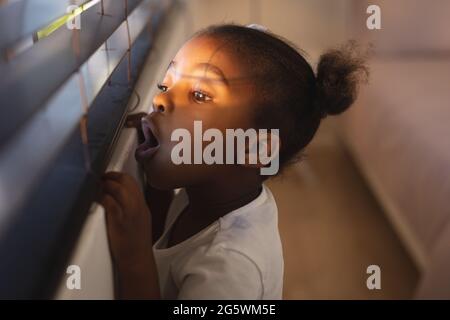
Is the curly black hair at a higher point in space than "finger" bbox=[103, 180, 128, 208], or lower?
higher

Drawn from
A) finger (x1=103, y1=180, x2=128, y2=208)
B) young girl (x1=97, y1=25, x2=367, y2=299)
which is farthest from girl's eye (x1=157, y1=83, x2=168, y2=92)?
finger (x1=103, y1=180, x2=128, y2=208)

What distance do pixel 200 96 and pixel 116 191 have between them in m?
0.12

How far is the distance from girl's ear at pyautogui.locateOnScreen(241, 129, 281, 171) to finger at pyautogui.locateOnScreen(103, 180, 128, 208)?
0.43ft

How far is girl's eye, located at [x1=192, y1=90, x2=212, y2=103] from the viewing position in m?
0.49

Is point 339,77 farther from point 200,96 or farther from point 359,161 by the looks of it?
point 359,161

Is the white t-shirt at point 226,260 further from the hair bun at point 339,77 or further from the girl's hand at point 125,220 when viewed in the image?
the hair bun at point 339,77

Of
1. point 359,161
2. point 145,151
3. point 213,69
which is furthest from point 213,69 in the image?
point 359,161

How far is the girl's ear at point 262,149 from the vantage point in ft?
1.71

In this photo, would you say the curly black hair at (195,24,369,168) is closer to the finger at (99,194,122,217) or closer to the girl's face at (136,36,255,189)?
the girl's face at (136,36,255,189)

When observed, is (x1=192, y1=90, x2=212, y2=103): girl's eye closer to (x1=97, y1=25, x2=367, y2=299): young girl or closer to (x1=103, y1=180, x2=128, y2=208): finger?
(x1=97, y1=25, x2=367, y2=299): young girl

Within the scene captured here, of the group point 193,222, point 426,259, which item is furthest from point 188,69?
point 426,259

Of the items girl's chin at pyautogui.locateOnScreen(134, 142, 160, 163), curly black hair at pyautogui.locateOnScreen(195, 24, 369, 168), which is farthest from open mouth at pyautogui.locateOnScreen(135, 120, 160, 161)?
curly black hair at pyautogui.locateOnScreen(195, 24, 369, 168)

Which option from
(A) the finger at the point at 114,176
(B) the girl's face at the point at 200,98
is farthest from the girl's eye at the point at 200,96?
(A) the finger at the point at 114,176

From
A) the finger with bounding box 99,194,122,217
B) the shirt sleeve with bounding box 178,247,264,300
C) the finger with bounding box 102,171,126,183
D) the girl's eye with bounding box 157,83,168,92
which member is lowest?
the shirt sleeve with bounding box 178,247,264,300
